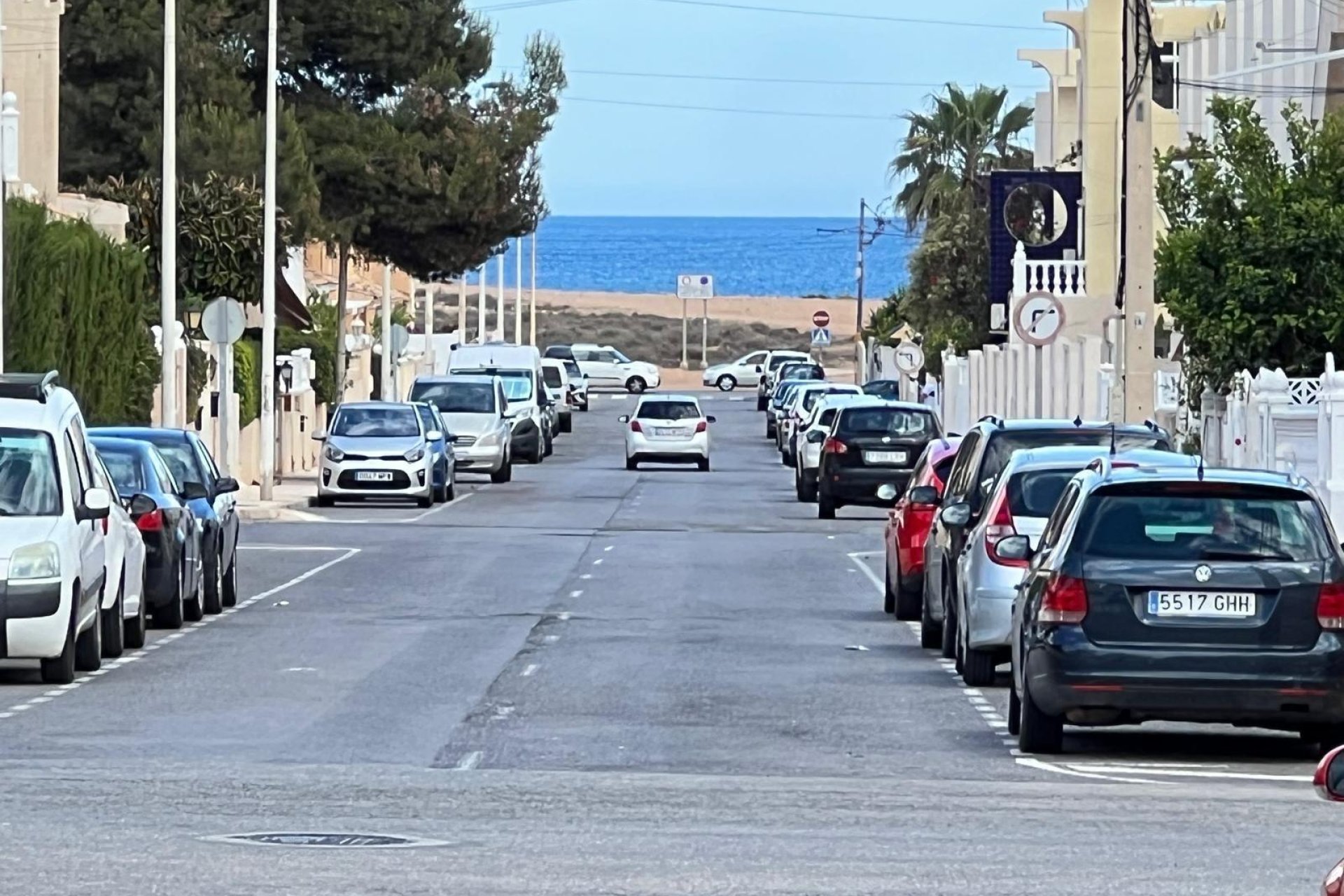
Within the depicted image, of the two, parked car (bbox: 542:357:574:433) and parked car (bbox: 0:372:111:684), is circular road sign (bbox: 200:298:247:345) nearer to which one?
parked car (bbox: 0:372:111:684)

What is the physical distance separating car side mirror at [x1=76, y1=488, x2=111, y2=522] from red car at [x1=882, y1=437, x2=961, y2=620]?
6.94m

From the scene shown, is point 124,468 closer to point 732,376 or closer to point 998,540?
point 998,540

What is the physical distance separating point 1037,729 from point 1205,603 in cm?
114

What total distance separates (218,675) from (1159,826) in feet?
28.5

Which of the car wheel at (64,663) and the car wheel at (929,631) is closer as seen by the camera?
the car wheel at (64,663)

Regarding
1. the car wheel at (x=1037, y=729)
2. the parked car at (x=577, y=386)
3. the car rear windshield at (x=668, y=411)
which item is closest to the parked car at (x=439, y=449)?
the car rear windshield at (x=668, y=411)

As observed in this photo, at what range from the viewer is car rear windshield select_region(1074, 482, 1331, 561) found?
48.1 ft

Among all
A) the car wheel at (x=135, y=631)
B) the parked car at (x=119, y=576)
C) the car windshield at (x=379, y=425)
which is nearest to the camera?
the parked car at (x=119, y=576)

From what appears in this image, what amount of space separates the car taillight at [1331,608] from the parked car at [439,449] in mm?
30712

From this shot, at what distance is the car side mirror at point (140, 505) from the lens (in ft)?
68.6

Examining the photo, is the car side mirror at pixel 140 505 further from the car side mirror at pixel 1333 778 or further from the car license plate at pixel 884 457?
the car license plate at pixel 884 457

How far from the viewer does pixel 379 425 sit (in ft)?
147

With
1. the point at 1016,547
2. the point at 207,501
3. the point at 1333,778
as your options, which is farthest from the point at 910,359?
the point at 1333,778

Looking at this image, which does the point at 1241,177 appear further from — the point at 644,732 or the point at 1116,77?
the point at 1116,77
